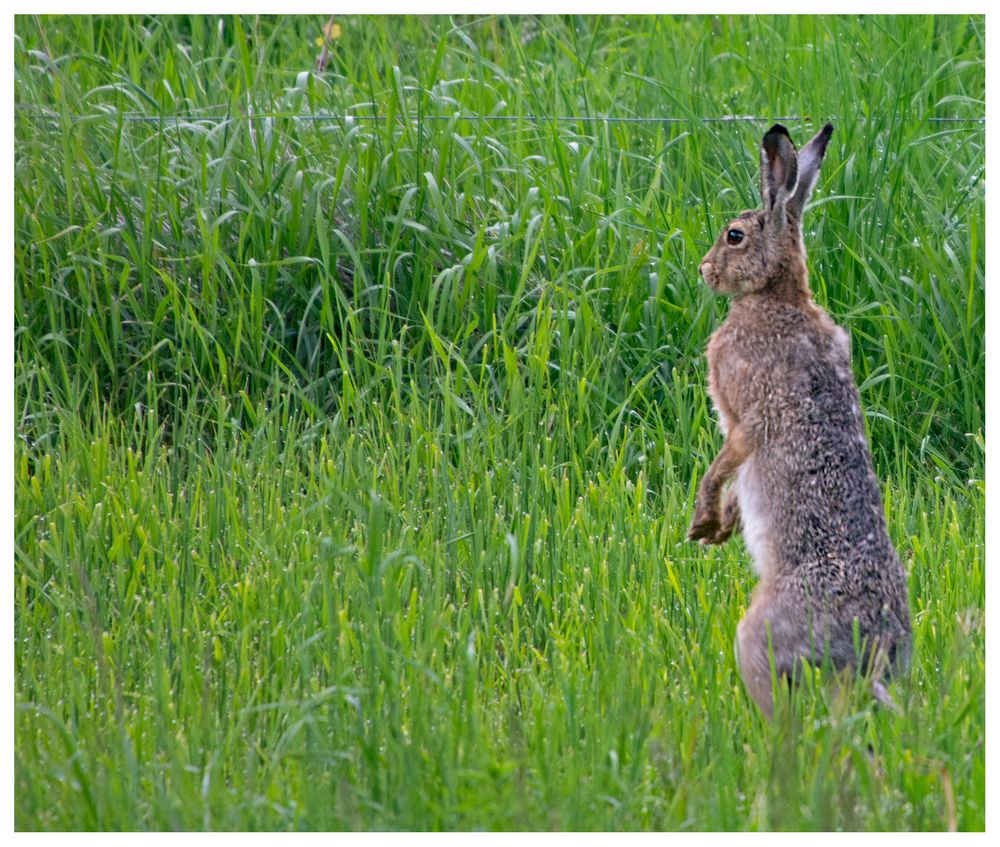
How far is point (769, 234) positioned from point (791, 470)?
0.74 meters

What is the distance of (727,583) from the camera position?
4.46 m

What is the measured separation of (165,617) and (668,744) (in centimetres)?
163

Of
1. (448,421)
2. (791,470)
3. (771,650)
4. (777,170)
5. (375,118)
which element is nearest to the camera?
(771,650)

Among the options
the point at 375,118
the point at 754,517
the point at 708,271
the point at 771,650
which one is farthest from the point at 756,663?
the point at 375,118

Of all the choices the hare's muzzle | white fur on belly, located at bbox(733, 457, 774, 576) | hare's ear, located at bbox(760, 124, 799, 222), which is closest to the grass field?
white fur on belly, located at bbox(733, 457, 774, 576)

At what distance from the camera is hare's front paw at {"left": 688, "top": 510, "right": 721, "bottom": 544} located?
392 centimetres

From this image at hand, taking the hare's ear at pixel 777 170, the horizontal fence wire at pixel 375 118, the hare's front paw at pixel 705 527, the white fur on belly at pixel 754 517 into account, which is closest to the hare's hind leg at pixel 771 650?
the white fur on belly at pixel 754 517

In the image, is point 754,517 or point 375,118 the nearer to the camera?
point 754,517

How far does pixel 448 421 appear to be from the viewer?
5.09m

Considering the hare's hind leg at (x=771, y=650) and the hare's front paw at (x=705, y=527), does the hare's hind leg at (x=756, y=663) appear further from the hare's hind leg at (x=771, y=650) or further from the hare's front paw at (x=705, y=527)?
the hare's front paw at (x=705, y=527)

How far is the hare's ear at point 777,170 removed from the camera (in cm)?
378

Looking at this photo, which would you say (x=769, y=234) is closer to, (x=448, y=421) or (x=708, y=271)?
(x=708, y=271)

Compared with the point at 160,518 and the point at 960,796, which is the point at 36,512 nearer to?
the point at 160,518

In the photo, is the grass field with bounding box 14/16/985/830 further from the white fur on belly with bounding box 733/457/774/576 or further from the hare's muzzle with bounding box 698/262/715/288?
the hare's muzzle with bounding box 698/262/715/288
